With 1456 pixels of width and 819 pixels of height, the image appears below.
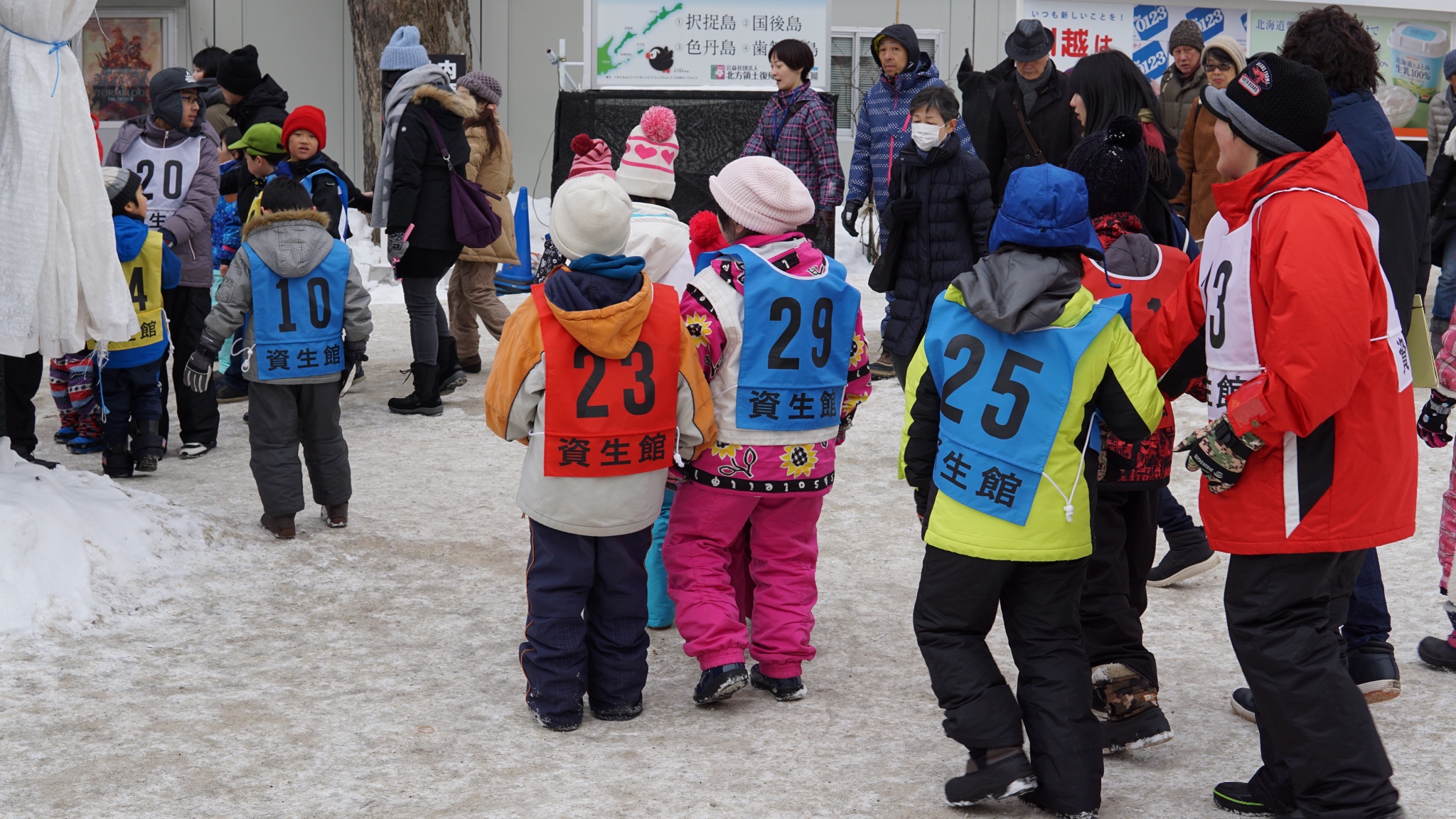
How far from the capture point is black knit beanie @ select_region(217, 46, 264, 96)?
8.37m

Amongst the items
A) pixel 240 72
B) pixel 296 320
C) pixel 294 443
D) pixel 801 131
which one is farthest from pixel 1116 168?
pixel 240 72

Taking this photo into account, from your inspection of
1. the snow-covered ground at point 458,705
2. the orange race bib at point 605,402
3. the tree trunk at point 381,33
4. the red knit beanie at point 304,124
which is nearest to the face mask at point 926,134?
the snow-covered ground at point 458,705

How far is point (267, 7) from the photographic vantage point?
14.7 m

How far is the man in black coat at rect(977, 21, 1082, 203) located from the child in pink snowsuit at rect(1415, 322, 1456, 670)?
3.50 metres

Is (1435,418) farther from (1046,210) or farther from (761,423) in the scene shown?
(761,423)

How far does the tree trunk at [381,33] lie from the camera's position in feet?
44.0

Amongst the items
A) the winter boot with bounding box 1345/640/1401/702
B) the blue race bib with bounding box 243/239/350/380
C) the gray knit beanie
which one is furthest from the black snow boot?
the gray knit beanie

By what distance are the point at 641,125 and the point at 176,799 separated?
305 centimetres

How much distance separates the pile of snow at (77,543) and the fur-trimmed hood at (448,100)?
2.97m

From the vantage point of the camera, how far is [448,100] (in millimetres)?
7832

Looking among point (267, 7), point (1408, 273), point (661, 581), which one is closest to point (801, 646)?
point (661, 581)

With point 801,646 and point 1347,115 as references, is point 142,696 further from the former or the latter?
point 1347,115

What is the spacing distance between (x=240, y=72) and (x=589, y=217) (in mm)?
5469

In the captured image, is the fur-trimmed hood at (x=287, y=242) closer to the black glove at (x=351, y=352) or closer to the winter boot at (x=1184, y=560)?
the black glove at (x=351, y=352)
